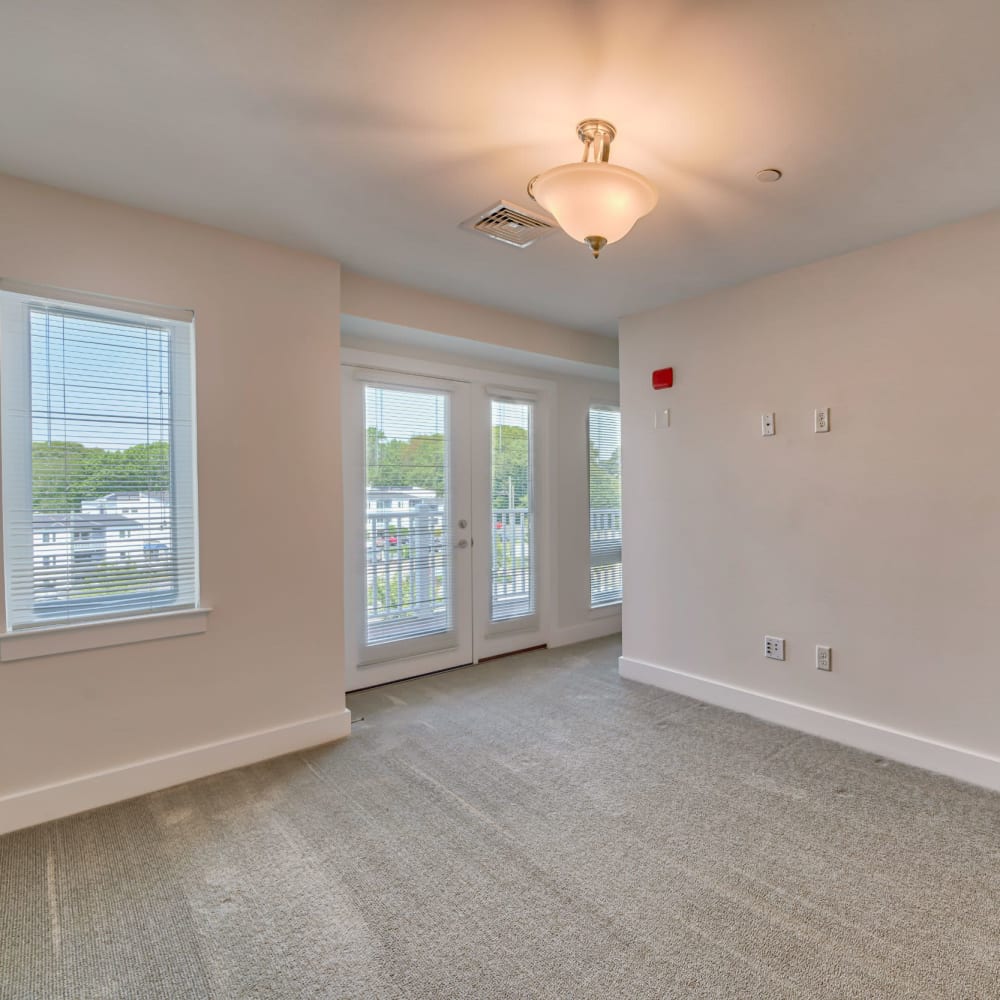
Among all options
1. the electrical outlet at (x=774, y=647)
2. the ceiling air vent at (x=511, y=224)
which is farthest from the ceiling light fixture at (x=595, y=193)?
the electrical outlet at (x=774, y=647)

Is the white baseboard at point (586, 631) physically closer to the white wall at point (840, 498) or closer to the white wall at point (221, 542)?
the white wall at point (840, 498)

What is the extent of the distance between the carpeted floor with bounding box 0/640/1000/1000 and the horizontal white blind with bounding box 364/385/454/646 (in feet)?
3.58

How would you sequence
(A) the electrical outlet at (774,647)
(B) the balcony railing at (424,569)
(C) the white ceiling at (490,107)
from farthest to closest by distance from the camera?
(B) the balcony railing at (424,569), (A) the electrical outlet at (774,647), (C) the white ceiling at (490,107)

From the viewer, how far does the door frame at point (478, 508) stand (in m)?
3.73

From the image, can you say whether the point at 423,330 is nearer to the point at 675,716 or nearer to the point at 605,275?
the point at 605,275

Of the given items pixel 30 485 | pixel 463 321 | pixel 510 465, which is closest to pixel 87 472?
pixel 30 485

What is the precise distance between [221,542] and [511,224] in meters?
1.92

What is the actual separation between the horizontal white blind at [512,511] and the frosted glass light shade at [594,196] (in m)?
2.53

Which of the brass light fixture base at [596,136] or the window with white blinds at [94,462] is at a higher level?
the brass light fixture base at [596,136]

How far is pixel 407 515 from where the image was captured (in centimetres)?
396

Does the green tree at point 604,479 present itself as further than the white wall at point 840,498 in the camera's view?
Yes

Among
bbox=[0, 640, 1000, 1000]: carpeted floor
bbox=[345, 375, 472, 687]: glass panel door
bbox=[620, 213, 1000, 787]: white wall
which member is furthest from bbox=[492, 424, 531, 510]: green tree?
bbox=[0, 640, 1000, 1000]: carpeted floor

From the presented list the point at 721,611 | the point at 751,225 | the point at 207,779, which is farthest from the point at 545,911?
the point at 751,225

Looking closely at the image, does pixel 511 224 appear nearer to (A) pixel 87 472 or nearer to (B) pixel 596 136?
(B) pixel 596 136
